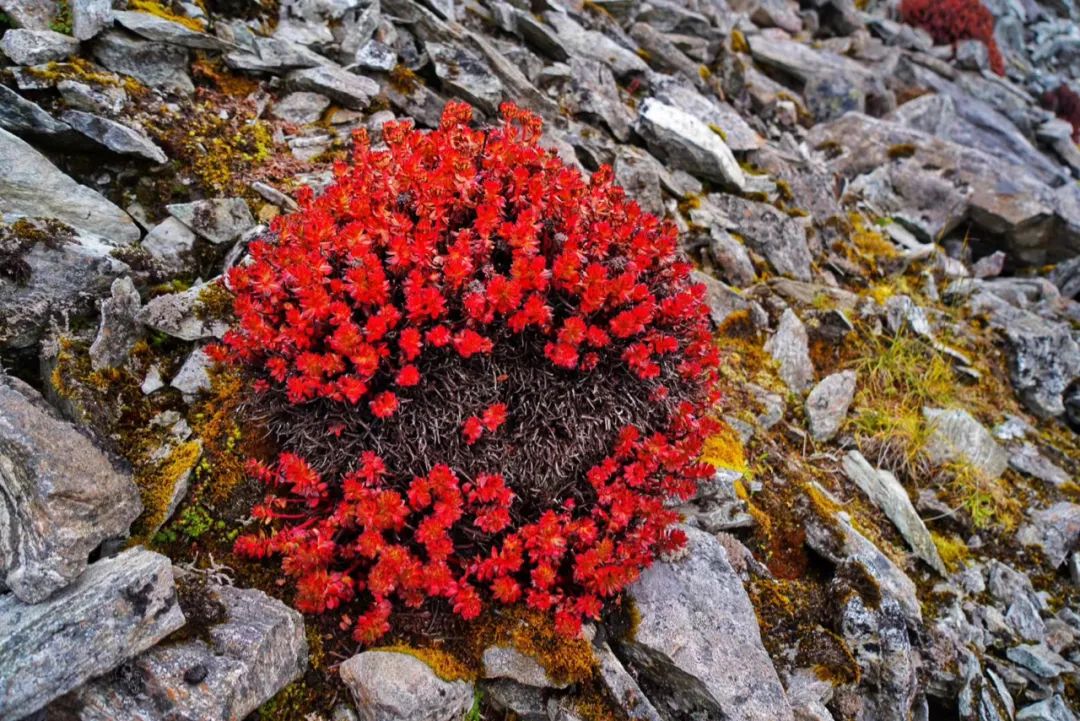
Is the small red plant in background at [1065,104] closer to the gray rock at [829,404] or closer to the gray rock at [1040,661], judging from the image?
the gray rock at [829,404]

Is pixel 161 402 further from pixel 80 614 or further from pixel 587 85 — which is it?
pixel 587 85

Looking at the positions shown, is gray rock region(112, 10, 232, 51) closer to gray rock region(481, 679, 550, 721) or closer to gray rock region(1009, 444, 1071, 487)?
gray rock region(481, 679, 550, 721)

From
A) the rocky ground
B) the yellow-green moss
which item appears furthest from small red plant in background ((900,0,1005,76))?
the yellow-green moss

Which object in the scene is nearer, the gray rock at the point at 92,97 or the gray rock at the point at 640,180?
the gray rock at the point at 92,97

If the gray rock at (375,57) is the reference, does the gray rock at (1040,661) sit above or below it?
below

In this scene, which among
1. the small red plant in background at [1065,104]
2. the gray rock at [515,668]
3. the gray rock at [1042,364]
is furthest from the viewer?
the small red plant in background at [1065,104]

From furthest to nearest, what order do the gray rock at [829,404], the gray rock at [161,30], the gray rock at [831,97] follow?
the gray rock at [831,97] < the gray rock at [829,404] < the gray rock at [161,30]

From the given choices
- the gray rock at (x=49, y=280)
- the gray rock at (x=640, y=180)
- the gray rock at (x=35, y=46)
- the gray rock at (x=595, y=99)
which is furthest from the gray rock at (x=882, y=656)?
the gray rock at (x=35, y=46)

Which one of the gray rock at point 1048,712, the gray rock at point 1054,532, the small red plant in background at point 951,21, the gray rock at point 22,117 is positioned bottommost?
the gray rock at point 1048,712
